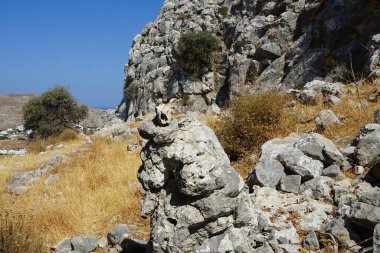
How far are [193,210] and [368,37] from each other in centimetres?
1170

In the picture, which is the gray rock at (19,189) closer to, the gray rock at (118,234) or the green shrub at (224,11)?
the gray rock at (118,234)

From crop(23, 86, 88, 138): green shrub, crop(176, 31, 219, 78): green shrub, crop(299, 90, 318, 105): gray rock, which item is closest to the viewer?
crop(299, 90, 318, 105): gray rock

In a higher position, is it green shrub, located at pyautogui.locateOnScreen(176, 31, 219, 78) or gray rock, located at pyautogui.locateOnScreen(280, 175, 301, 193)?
green shrub, located at pyautogui.locateOnScreen(176, 31, 219, 78)

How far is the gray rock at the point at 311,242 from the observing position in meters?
3.83

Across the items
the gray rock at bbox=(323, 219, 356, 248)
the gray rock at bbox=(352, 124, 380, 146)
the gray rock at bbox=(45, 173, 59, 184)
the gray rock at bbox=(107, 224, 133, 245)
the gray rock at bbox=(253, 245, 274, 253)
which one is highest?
the gray rock at bbox=(352, 124, 380, 146)

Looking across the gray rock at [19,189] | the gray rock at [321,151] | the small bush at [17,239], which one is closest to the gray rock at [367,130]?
the gray rock at [321,151]

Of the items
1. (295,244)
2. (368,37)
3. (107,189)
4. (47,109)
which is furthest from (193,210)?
(47,109)

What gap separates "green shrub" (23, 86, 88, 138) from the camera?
25.7 meters

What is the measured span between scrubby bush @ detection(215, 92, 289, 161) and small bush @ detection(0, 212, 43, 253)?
459 cm

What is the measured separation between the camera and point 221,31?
25641 mm

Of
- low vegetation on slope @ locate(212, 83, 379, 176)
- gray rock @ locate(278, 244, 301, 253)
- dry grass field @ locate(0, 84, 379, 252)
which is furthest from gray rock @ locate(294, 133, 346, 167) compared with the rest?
gray rock @ locate(278, 244, 301, 253)

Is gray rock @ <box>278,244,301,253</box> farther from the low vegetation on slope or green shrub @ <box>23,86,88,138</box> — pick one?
green shrub @ <box>23,86,88,138</box>

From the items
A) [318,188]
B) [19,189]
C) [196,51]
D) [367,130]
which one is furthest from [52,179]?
[196,51]

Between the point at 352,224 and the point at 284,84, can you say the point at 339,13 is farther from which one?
the point at 352,224
